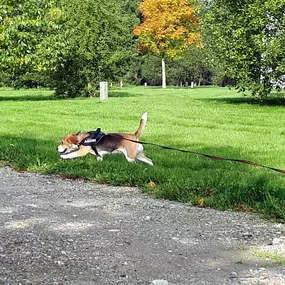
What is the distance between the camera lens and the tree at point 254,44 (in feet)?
64.4

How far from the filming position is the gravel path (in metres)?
3.66

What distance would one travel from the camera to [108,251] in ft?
13.6

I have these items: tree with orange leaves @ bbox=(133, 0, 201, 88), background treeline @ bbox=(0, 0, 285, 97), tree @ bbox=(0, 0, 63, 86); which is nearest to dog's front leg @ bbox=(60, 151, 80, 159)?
tree @ bbox=(0, 0, 63, 86)

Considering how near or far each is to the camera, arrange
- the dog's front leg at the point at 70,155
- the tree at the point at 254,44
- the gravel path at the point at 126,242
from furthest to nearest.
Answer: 1. the tree at the point at 254,44
2. the dog's front leg at the point at 70,155
3. the gravel path at the point at 126,242

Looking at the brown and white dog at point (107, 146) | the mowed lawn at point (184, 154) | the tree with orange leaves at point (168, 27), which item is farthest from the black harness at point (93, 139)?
the tree with orange leaves at point (168, 27)

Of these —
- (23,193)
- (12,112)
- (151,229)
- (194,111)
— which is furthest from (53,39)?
(151,229)

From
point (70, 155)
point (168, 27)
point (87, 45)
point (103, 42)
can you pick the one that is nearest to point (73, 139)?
point (70, 155)

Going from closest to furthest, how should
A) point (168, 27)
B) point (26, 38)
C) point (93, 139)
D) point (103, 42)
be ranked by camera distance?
point (93, 139)
point (26, 38)
point (103, 42)
point (168, 27)

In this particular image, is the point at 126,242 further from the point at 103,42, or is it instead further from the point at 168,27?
the point at 168,27

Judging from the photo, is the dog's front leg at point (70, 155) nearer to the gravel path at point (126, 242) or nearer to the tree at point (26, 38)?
the gravel path at point (126, 242)

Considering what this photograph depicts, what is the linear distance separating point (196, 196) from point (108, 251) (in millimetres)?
2067

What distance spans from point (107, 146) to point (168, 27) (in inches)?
1750

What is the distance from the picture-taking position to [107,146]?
7.49 metres

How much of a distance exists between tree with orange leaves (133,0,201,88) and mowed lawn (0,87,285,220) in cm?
3373
